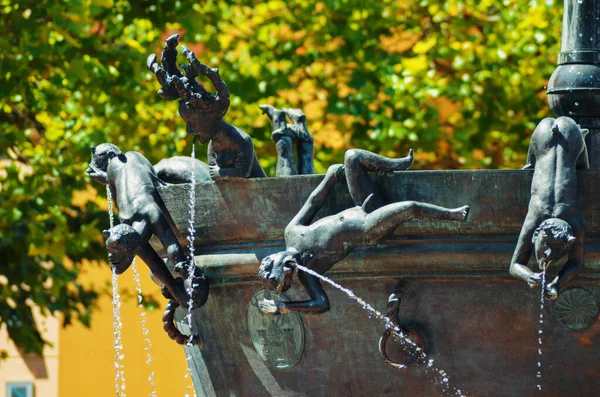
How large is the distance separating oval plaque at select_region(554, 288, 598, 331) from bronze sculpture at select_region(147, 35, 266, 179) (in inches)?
39.6

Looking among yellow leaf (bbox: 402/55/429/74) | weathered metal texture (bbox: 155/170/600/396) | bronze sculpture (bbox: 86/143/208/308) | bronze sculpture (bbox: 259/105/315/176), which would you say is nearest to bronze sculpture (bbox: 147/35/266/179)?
weathered metal texture (bbox: 155/170/600/396)

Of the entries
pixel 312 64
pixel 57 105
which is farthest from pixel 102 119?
pixel 312 64

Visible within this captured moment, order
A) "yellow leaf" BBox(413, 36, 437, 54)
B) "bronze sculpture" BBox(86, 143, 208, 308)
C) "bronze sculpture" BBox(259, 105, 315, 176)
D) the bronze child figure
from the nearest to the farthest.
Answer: the bronze child figure → "bronze sculpture" BBox(86, 143, 208, 308) → "bronze sculpture" BBox(259, 105, 315, 176) → "yellow leaf" BBox(413, 36, 437, 54)

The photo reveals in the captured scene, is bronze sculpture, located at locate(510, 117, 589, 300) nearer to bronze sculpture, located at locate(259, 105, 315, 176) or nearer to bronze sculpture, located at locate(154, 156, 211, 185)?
bronze sculpture, located at locate(154, 156, 211, 185)

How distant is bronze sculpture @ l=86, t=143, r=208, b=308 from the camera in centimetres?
452

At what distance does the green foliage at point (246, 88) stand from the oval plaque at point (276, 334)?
6.78 metres

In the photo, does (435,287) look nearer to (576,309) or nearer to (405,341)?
(405,341)

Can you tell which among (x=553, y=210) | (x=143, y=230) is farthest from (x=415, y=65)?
(x=553, y=210)

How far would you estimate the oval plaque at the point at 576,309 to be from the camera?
14.2ft

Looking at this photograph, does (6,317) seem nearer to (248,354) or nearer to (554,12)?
(554,12)

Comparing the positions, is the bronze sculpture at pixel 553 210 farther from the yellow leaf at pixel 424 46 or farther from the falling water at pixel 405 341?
the yellow leaf at pixel 424 46

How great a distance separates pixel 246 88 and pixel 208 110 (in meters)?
8.37

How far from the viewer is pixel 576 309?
4.32 metres

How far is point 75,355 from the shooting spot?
16672mm
